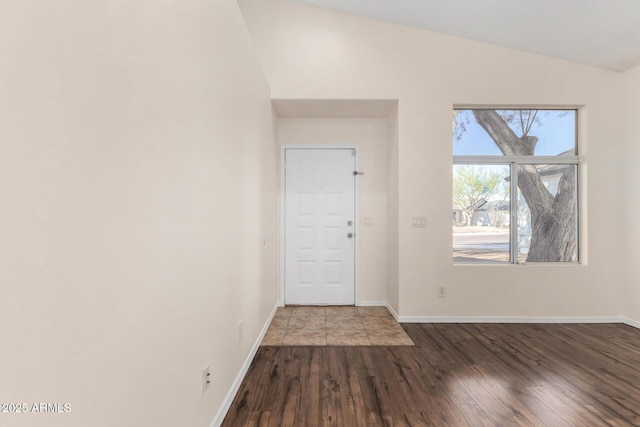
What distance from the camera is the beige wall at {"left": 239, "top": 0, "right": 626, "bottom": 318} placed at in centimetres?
325

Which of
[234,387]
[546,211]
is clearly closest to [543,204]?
[546,211]

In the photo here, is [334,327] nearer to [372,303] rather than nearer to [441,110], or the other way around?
[372,303]

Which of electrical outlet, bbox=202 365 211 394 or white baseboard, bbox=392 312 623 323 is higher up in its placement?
electrical outlet, bbox=202 365 211 394

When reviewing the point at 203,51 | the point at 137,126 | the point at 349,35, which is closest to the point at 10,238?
the point at 137,126

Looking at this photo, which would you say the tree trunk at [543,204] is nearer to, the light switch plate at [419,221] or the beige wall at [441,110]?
the beige wall at [441,110]

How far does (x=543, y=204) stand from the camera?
339 cm

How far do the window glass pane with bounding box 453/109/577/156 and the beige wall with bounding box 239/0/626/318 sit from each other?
17 cm

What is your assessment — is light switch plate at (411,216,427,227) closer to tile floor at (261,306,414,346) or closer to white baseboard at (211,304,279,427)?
tile floor at (261,306,414,346)

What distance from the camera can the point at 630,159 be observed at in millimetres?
3178

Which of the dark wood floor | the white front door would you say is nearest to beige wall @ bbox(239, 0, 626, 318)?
the dark wood floor

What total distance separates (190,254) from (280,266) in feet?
8.50

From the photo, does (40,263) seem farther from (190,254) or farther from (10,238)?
(190,254)

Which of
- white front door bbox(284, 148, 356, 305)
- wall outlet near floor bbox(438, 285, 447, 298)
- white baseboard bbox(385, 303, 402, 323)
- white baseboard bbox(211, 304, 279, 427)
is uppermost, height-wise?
white front door bbox(284, 148, 356, 305)

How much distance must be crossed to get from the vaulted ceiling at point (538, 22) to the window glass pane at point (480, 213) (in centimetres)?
136
